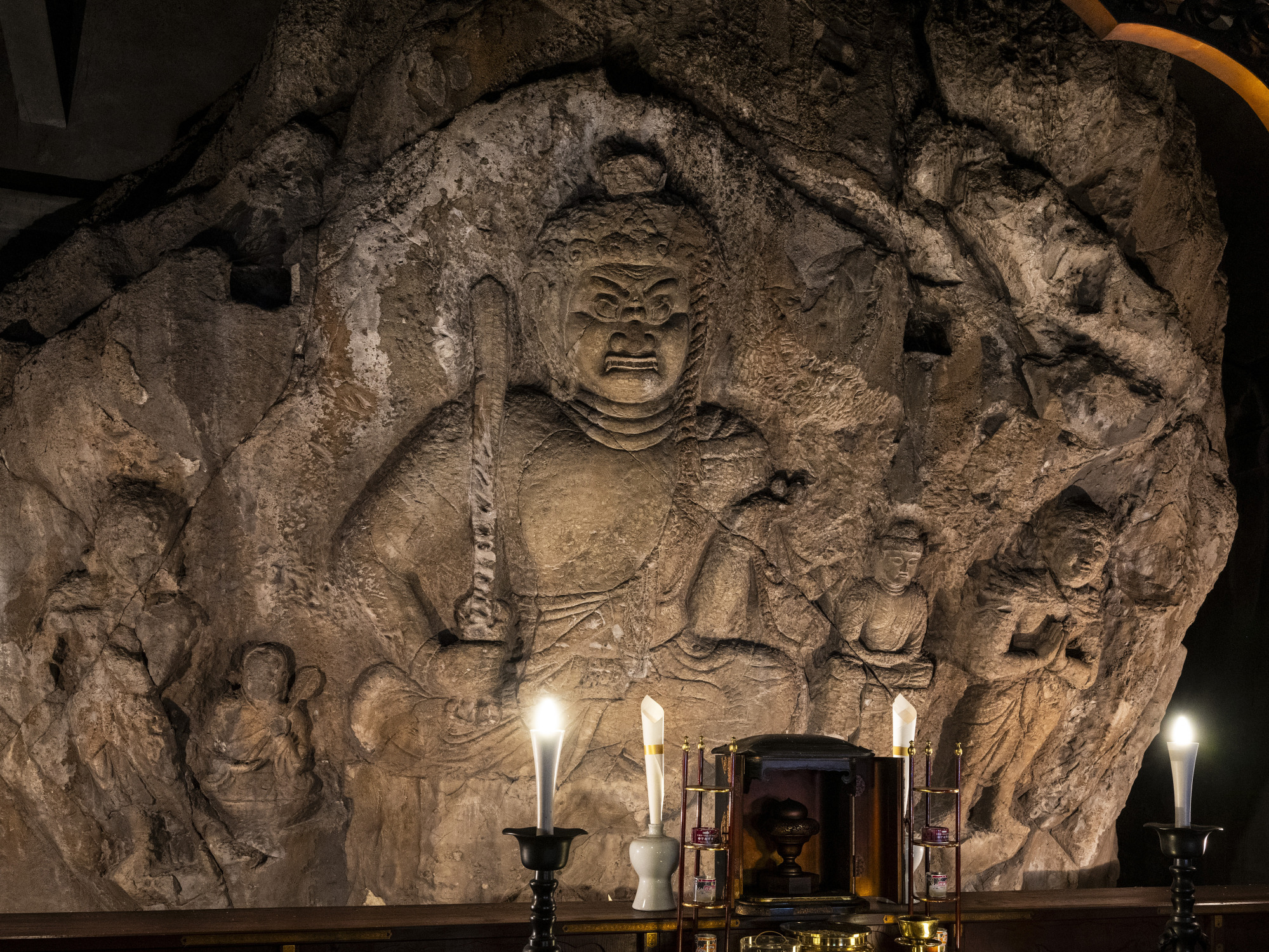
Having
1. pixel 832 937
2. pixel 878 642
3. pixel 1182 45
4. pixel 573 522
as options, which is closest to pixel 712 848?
pixel 832 937

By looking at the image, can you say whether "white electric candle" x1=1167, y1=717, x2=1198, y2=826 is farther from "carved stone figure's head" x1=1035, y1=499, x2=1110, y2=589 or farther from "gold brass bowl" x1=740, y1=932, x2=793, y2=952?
"carved stone figure's head" x1=1035, y1=499, x2=1110, y2=589

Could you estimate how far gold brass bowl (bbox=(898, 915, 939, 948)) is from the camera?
10.1ft

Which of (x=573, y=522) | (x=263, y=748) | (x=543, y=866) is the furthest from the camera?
(x=263, y=748)

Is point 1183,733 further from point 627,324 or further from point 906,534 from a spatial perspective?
point 627,324

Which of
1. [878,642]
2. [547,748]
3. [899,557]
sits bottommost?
[547,748]

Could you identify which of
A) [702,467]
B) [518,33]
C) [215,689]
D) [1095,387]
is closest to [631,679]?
[702,467]

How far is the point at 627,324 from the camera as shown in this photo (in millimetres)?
4332

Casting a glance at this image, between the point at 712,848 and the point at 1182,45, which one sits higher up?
the point at 1182,45

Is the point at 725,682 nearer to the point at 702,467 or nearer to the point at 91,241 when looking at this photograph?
the point at 702,467

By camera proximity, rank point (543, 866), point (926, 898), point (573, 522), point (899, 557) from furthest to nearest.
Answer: point (899, 557)
point (573, 522)
point (926, 898)
point (543, 866)

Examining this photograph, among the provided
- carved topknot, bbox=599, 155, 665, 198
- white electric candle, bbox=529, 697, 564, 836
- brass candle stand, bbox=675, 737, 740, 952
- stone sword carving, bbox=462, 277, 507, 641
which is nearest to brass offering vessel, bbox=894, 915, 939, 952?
brass candle stand, bbox=675, 737, 740, 952

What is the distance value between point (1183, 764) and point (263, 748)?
3477 millimetres

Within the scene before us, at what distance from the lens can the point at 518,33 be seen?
14.2 feet

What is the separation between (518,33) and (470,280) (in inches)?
39.2
